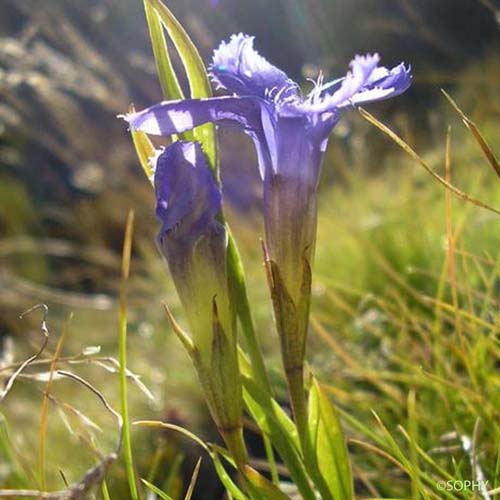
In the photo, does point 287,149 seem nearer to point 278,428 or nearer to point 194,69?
point 194,69

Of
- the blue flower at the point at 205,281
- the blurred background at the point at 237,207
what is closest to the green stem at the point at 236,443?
the blue flower at the point at 205,281

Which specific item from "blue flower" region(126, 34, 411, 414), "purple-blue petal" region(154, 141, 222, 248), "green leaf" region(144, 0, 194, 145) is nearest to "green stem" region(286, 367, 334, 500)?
"blue flower" region(126, 34, 411, 414)

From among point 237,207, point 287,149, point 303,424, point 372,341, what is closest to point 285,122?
point 287,149

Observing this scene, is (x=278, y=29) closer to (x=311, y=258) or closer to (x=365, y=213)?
(x=365, y=213)

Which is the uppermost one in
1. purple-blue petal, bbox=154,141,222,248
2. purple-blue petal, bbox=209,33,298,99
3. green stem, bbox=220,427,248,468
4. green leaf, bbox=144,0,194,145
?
green leaf, bbox=144,0,194,145

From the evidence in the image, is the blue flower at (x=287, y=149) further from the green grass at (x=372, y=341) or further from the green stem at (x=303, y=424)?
the green grass at (x=372, y=341)

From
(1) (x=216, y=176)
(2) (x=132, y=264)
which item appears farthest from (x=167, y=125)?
(2) (x=132, y=264)

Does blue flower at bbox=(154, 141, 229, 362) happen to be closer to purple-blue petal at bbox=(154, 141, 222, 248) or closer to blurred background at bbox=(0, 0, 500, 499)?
purple-blue petal at bbox=(154, 141, 222, 248)

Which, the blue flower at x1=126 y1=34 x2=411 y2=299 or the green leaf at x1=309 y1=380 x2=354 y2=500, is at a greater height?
the blue flower at x1=126 y1=34 x2=411 y2=299
